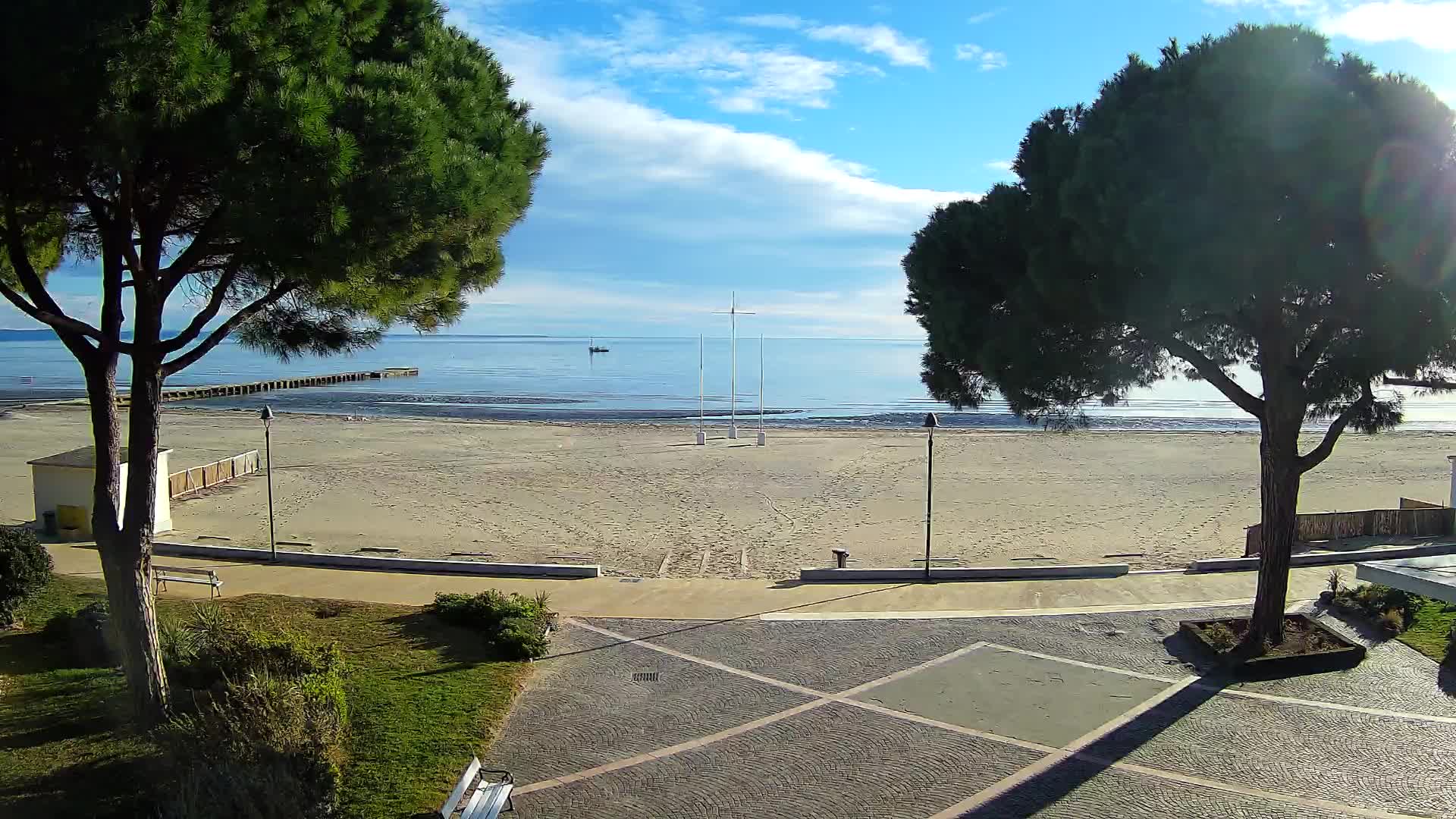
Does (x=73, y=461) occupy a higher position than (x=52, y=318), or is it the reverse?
(x=52, y=318)

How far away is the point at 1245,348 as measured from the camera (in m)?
11.1

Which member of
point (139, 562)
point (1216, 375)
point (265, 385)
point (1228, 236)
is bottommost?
point (139, 562)

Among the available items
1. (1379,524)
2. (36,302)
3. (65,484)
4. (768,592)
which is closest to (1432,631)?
(1379,524)

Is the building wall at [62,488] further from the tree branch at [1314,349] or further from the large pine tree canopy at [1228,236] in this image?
the tree branch at [1314,349]

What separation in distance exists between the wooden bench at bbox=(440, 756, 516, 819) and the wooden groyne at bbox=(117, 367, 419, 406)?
57.7m

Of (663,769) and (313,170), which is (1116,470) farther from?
(313,170)

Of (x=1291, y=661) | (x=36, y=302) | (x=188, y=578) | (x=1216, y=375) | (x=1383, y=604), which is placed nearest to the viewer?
(x=36, y=302)

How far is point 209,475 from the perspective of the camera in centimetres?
2598

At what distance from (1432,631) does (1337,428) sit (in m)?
3.27

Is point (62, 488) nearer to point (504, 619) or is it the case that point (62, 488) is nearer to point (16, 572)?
point (16, 572)

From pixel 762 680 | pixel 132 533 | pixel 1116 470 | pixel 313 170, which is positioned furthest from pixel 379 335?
pixel 1116 470

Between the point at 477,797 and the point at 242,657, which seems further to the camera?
the point at 242,657

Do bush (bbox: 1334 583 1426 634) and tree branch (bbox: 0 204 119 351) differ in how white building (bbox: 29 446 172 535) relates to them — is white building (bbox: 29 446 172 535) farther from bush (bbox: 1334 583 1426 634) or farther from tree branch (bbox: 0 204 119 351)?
bush (bbox: 1334 583 1426 634)

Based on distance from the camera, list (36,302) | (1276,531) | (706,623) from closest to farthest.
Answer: (36,302) → (1276,531) → (706,623)
